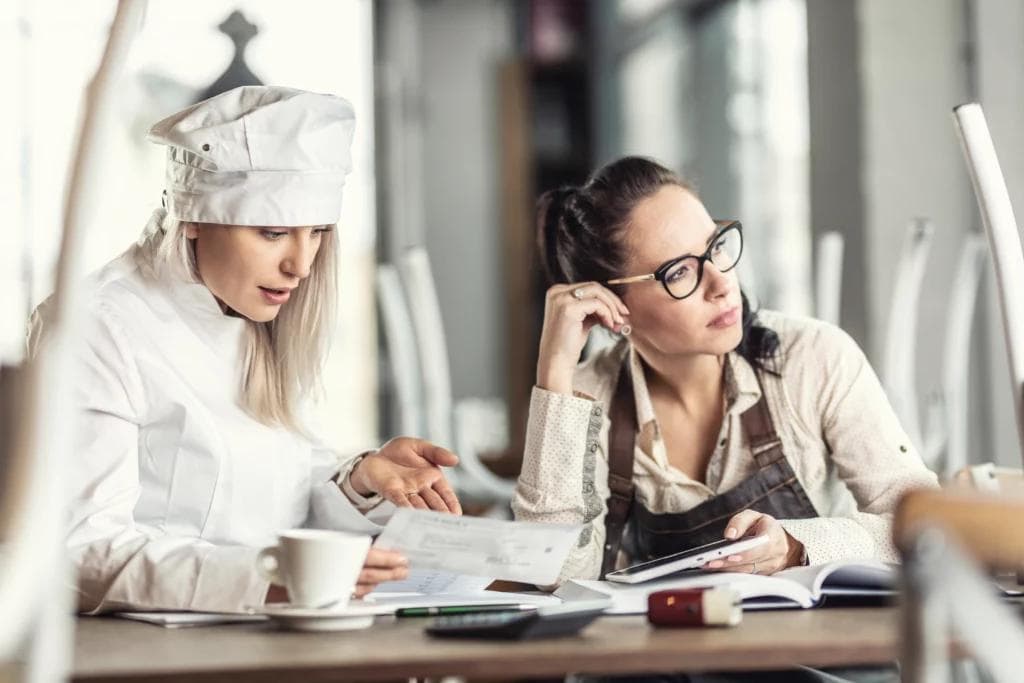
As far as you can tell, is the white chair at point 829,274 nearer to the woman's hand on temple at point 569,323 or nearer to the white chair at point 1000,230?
the woman's hand on temple at point 569,323

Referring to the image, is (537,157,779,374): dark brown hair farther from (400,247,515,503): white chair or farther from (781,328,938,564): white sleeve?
(400,247,515,503): white chair

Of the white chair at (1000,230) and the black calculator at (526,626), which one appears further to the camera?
the white chair at (1000,230)

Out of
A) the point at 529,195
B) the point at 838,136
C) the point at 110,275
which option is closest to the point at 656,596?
the point at 110,275

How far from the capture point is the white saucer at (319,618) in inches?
49.3

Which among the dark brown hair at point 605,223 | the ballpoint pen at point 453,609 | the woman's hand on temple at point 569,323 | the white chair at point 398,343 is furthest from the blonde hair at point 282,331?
the white chair at point 398,343

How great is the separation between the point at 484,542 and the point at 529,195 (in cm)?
605

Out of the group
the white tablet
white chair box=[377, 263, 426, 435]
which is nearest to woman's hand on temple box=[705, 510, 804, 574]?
the white tablet

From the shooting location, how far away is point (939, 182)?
3703mm

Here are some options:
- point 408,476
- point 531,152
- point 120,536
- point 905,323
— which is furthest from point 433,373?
point 531,152

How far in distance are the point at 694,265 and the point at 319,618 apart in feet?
3.05

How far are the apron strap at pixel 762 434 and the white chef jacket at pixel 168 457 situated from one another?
0.57 m

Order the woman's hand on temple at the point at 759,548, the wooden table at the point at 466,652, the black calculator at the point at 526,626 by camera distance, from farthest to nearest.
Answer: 1. the woman's hand on temple at the point at 759,548
2. the black calculator at the point at 526,626
3. the wooden table at the point at 466,652

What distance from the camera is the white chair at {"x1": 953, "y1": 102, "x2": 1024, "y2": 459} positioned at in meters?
1.34

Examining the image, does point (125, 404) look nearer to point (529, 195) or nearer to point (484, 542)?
point (484, 542)
